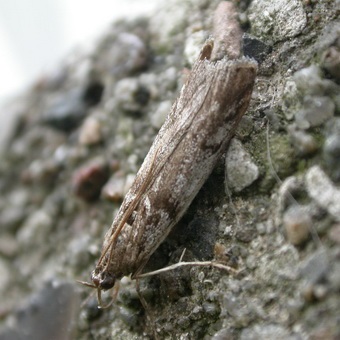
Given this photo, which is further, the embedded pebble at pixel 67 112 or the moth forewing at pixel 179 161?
the embedded pebble at pixel 67 112

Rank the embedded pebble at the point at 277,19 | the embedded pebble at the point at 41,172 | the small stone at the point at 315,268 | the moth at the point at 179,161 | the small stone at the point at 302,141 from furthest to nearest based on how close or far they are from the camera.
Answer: the embedded pebble at the point at 41,172, the embedded pebble at the point at 277,19, the moth at the point at 179,161, the small stone at the point at 302,141, the small stone at the point at 315,268

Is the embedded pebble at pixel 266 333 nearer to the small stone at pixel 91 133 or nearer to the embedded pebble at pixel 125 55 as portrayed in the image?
the small stone at pixel 91 133

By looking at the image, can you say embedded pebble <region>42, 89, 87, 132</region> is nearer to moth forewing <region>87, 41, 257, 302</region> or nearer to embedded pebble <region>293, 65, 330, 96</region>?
moth forewing <region>87, 41, 257, 302</region>

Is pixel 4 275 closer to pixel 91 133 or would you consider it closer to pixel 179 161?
pixel 91 133

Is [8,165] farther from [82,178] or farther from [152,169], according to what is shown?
[152,169]

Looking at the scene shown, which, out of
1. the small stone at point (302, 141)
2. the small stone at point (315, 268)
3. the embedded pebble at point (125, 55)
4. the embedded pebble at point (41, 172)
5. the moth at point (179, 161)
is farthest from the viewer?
the embedded pebble at point (41, 172)

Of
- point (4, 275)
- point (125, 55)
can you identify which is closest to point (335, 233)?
point (125, 55)

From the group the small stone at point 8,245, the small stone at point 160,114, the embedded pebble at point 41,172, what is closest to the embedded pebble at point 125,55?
the small stone at point 160,114
